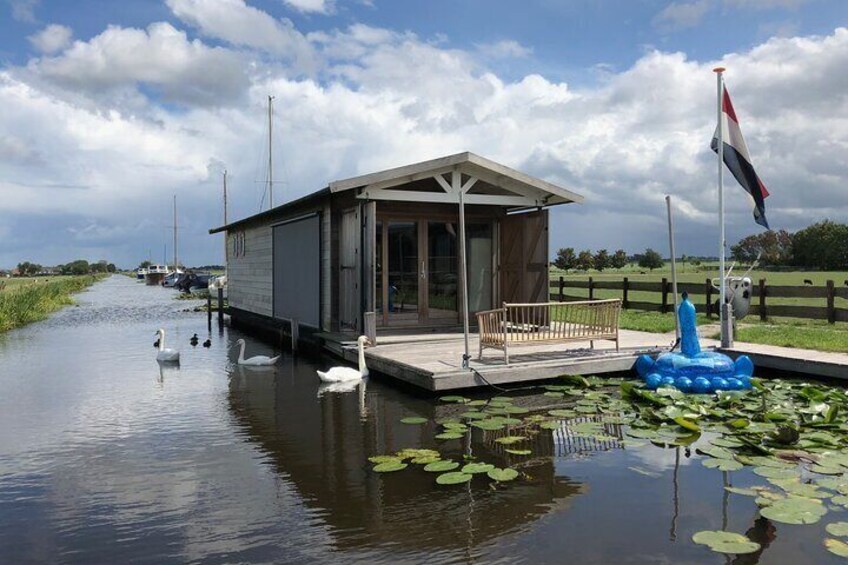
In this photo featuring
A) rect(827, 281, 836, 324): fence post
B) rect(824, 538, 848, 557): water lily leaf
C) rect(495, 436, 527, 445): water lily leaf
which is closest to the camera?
rect(824, 538, 848, 557): water lily leaf

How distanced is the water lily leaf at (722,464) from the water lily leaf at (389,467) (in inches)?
99.6

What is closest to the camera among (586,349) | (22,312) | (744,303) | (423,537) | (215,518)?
(423,537)

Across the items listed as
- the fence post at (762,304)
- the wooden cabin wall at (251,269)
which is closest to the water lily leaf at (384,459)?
the wooden cabin wall at (251,269)

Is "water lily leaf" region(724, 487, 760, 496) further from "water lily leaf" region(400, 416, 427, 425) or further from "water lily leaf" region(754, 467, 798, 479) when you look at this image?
"water lily leaf" region(400, 416, 427, 425)

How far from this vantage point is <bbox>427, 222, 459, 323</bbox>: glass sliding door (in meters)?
12.9

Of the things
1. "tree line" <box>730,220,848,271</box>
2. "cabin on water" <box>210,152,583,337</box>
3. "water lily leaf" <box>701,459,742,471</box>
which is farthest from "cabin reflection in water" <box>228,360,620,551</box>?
"tree line" <box>730,220,848,271</box>

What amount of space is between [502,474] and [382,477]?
973 mm

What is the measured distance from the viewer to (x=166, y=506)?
183 inches

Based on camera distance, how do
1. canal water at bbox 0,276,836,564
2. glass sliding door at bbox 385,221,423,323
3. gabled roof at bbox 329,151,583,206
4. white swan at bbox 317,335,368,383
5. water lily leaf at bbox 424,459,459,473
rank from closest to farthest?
canal water at bbox 0,276,836,564 → water lily leaf at bbox 424,459,459,473 → white swan at bbox 317,335,368,383 → gabled roof at bbox 329,151,583,206 → glass sliding door at bbox 385,221,423,323

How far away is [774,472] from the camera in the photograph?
5.02 metres

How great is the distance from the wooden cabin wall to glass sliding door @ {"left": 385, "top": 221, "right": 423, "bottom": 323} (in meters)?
5.48

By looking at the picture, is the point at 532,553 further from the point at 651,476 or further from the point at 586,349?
the point at 586,349

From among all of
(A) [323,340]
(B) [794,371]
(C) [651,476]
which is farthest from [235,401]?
(B) [794,371]

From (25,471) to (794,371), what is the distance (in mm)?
9303
